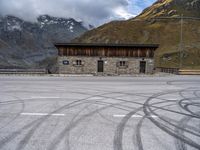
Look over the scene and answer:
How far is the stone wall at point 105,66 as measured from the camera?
4450cm

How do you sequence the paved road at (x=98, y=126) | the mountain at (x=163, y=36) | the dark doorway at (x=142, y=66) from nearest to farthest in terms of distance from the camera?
the paved road at (x=98, y=126)
the dark doorway at (x=142, y=66)
the mountain at (x=163, y=36)

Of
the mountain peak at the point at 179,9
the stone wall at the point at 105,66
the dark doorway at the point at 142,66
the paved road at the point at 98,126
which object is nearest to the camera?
the paved road at the point at 98,126

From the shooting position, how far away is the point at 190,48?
89.4 m

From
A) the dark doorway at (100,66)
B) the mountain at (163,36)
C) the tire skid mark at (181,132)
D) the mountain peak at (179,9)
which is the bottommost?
the tire skid mark at (181,132)

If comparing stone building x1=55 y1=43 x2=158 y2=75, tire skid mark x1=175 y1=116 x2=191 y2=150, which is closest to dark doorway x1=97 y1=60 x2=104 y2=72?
stone building x1=55 y1=43 x2=158 y2=75

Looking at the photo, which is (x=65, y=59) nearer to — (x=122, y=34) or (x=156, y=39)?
(x=156, y=39)

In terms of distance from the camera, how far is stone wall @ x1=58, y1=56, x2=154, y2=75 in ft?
146

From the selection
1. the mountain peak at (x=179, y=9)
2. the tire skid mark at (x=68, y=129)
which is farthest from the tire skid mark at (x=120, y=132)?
the mountain peak at (x=179, y=9)

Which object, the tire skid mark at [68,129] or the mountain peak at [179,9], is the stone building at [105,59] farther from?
the mountain peak at [179,9]

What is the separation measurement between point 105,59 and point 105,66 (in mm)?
1073

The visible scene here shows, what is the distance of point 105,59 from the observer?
45000 millimetres

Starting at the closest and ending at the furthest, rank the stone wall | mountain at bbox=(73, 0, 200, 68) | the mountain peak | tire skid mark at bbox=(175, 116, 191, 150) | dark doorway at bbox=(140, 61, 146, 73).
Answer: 1. tire skid mark at bbox=(175, 116, 191, 150)
2. the stone wall
3. dark doorway at bbox=(140, 61, 146, 73)
4. mountain at bbox=(73, 0, 200, 68)
5. the mountain peak

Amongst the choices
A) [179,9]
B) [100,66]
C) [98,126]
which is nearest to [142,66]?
[100,66]

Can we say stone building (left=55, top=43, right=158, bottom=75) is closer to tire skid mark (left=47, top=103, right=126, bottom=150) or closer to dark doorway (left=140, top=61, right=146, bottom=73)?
dark doorway (left=140, top=61, right=146, bottom=73)
